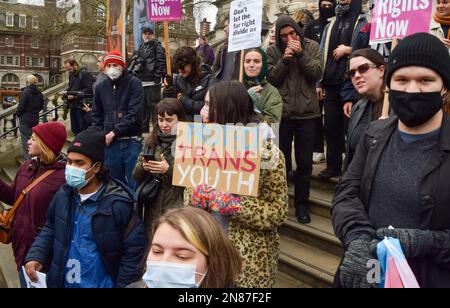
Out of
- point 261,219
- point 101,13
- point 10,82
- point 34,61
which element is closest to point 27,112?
point 261,219

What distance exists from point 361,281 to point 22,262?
2830 millimetres

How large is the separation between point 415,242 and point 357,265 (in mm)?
255

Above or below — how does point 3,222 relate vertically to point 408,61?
below

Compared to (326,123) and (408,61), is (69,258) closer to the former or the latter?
(408,61)

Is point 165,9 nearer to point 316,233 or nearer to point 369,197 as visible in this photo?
point 316,233

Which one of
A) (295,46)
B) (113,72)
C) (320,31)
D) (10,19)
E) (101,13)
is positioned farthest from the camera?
(10,19)

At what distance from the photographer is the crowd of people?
6.12 ft

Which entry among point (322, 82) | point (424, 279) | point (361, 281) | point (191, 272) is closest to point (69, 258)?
point (191, 272)

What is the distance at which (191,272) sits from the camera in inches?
71.7

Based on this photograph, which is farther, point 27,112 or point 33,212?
point 27,112

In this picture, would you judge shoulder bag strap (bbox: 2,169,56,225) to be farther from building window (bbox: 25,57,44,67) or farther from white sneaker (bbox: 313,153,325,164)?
building window (bbox: 25,57,44,67)

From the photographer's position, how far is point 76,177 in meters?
3.03

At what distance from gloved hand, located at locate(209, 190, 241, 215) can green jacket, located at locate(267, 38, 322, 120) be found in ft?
7.53
